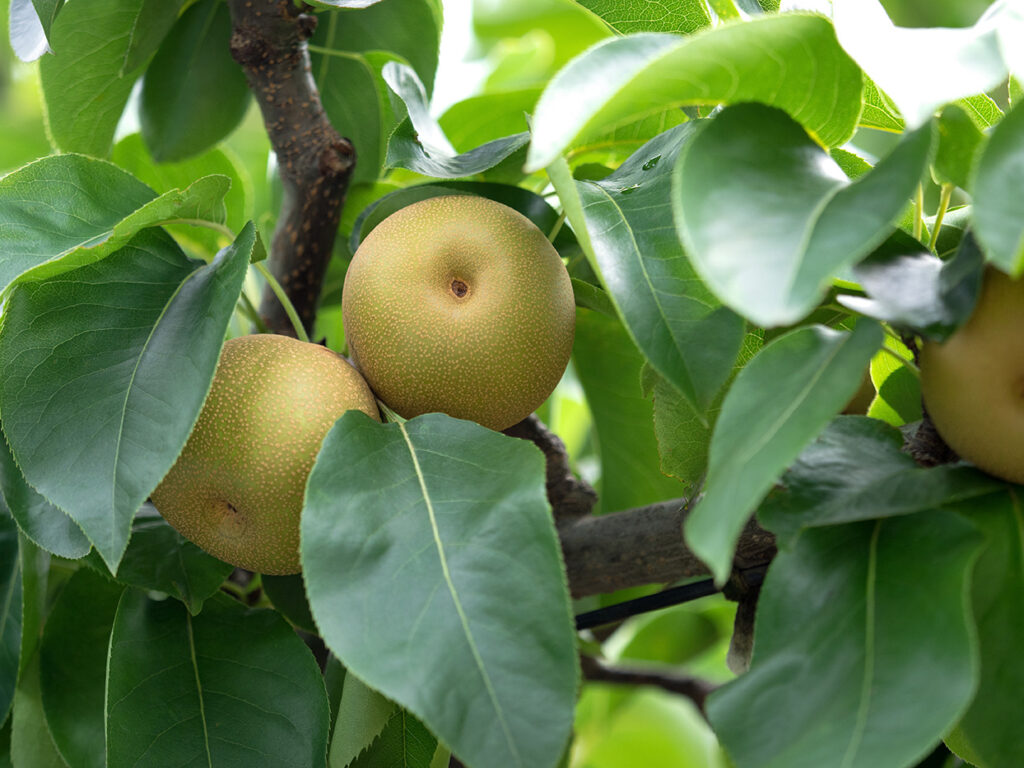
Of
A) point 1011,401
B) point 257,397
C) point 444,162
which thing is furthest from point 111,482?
→ point 1011,401

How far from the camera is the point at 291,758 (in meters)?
0.48

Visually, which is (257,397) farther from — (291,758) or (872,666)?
(872,666)

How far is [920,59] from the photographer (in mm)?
349

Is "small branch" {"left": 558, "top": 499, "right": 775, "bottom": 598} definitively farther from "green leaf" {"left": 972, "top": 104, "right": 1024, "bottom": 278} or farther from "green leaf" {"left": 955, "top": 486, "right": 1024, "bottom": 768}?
"green leaf" {"left": 972, "top": 104, "right": 1024, "bottom": 278}

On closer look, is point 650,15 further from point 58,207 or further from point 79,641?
point 79,641

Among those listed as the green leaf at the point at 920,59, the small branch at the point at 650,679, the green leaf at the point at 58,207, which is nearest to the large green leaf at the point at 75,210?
the green leaf at the point at 58,207

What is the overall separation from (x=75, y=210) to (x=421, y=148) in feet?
0.61

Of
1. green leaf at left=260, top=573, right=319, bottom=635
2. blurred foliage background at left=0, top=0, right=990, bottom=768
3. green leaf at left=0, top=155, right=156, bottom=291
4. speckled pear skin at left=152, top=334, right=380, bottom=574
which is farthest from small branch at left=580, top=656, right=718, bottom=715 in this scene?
green leaf at left=0, top=155, right=156, bottom=291

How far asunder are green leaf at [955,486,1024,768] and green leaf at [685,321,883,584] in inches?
3.8

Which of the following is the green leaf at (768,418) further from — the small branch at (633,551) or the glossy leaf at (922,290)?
the small branch at (633,551)

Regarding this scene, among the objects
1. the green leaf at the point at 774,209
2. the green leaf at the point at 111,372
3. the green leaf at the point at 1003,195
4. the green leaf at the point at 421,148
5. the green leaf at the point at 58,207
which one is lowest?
the green leaf at the point at 111,372

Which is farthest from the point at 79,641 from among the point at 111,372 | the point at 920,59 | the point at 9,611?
the point at 920,59

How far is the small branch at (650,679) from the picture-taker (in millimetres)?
823

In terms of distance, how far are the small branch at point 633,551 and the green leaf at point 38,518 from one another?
0.30 meters
